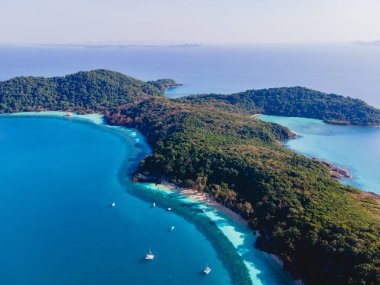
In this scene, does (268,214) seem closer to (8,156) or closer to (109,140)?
(109,140)

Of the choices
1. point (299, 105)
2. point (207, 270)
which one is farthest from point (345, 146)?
point (207, 270)

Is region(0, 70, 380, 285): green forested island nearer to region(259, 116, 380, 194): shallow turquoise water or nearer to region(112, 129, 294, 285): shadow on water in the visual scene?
region(112, 129, 294, 285): shadow on water

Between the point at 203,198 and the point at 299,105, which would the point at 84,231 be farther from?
the point at 299,105

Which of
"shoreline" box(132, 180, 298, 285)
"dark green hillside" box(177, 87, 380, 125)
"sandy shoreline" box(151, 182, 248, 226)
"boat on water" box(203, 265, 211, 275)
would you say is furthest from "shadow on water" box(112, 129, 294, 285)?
"dark green hillside" box(177, 87, 380, 125)

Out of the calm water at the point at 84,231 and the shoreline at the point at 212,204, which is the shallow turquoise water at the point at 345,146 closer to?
the shoreline at the point at 212,204

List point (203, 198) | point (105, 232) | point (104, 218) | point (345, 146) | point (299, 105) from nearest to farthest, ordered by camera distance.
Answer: point (105, 232), point (104, 218), point (203, 198), point (345, 146), point (299, 105)

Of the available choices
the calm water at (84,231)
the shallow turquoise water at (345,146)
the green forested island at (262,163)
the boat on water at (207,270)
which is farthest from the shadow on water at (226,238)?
the shallow turquoise water at (345,146)
